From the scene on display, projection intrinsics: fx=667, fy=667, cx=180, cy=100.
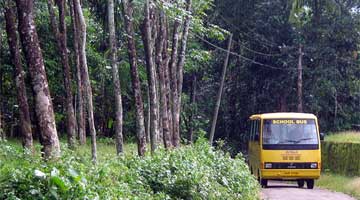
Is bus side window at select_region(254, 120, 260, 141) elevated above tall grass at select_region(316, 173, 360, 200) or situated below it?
above

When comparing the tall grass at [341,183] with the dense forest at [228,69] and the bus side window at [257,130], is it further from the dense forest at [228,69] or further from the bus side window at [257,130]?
the dense forest at [228,69]

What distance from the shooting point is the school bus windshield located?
2333cm

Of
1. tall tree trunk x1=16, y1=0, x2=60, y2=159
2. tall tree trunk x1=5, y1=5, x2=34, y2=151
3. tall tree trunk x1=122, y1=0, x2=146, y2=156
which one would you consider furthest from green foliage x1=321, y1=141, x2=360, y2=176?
tall tree trunk x1=16, y1=0, x2=60, y2=159

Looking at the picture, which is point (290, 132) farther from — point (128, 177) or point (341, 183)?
point (128, 177)

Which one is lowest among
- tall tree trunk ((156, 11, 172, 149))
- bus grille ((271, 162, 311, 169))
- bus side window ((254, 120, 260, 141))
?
bus grille ((271, 162, 311, 169))

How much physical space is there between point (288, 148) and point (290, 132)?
1.96ft

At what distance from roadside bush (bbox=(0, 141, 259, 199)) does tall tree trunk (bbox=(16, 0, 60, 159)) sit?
0.36 m

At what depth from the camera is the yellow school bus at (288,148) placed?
75.8 feet

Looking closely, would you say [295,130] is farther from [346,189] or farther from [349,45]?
[349,45]

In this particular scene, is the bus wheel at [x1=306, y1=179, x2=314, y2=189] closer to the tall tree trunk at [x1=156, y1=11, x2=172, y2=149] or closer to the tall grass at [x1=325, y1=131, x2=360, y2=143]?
the tall grass at [x1=325, y1=131, x2=360, y2=143]

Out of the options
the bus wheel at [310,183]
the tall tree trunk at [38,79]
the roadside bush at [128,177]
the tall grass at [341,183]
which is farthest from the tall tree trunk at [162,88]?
the tall tree trunk at [38,79]

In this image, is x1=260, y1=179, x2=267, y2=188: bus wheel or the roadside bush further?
x1=260, y1=179, x2=267, y2=188: bus wheel

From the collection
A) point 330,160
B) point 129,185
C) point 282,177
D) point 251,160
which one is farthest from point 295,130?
point 129,185

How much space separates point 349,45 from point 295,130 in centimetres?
1484
